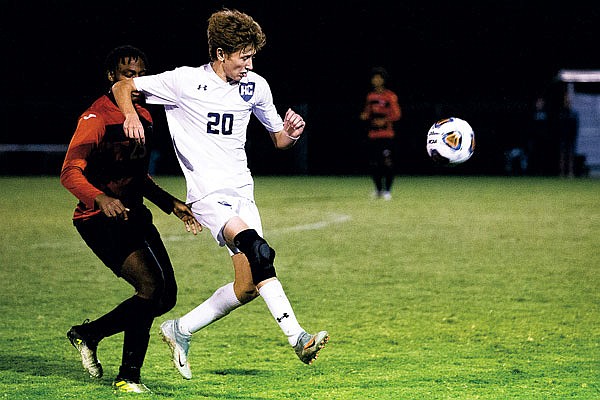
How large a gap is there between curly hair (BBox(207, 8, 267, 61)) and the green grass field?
1780 mm

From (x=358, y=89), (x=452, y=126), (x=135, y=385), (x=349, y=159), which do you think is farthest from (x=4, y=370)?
(x=358, y=89)

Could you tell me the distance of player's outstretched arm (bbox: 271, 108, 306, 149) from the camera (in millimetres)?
5742

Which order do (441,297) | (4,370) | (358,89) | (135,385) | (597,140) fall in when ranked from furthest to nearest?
(358,89) < (597,140) < (441,297) < (4,370) < (135,385)

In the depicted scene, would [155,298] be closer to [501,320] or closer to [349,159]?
[501,320]

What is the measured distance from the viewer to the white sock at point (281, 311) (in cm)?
511

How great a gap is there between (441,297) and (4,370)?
12.5ft

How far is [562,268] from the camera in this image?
10117 mm

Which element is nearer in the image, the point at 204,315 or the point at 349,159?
the point at 204,315

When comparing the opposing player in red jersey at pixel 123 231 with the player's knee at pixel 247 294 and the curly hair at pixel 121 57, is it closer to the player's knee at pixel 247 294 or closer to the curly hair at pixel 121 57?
the curly hair at pixel 121 57

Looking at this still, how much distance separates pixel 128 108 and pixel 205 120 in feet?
1.40

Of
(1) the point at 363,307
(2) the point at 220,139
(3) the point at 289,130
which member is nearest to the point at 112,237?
(2) the point at 220,139

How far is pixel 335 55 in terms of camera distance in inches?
1302

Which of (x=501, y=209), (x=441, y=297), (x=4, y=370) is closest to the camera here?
(x=4, y=370)

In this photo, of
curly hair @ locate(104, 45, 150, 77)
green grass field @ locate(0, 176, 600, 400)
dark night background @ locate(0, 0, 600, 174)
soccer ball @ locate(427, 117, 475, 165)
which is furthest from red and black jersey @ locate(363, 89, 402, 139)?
curly hair @ locate(104, 45, 150, 77)
